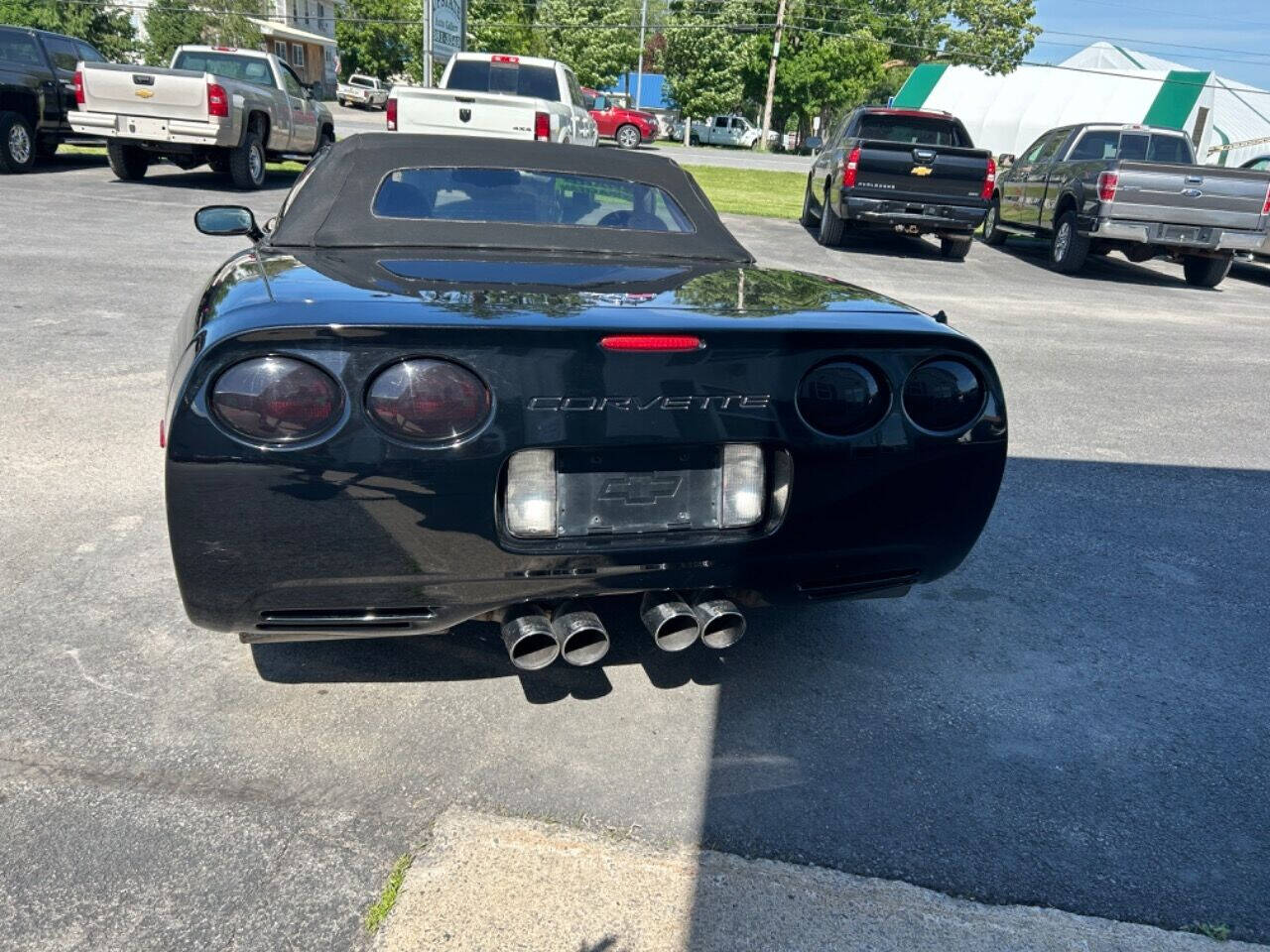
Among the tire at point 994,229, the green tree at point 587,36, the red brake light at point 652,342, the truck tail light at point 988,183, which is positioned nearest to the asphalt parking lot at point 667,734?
the red brake light at point 652,342

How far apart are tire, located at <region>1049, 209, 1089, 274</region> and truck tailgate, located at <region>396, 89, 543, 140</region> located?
6.86m

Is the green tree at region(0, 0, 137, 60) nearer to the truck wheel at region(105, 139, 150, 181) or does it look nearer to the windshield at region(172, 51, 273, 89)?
the windshield at region(172, 51, 273, 89)

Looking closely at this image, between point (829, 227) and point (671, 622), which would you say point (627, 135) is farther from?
point (671, 622)

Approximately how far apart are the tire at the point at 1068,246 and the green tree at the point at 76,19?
4230cm

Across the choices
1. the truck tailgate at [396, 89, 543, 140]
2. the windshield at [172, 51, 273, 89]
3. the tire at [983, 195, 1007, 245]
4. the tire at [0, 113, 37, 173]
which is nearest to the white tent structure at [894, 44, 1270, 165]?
the tire at [983, 195, 1007, 245]

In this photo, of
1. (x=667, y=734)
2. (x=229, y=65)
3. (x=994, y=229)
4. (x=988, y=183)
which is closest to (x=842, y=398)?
(x=667, y=734)

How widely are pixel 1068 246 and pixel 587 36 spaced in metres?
51.1

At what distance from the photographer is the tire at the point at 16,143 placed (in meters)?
14.4

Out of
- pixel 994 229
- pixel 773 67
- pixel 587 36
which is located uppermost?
pixel 587 36

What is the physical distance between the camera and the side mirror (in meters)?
3.95

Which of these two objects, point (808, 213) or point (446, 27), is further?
point (446, 27)

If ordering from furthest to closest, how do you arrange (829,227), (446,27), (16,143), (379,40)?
(379,40) → (446,27) → (16,143) → (829,227)

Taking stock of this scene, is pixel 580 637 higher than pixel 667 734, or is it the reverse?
pixel 580 637

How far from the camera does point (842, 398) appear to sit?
263cm
